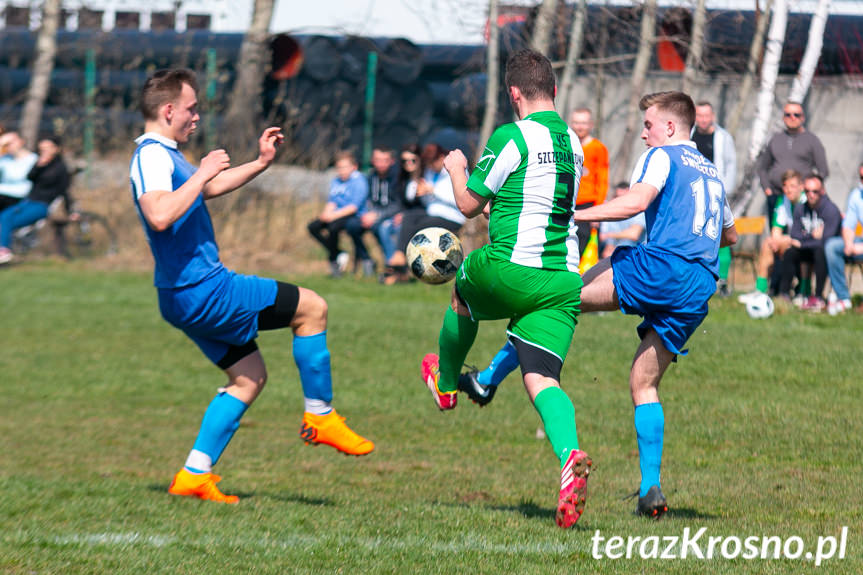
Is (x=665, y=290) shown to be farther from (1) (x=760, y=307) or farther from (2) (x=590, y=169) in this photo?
(1) (x=760, y=307)

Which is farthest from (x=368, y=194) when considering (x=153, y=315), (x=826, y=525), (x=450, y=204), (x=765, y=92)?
(x=826, y=525)

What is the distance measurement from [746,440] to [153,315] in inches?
328

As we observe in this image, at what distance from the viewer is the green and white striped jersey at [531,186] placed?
525 centimetres

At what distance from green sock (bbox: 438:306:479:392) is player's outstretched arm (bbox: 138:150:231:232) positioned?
4.53ft

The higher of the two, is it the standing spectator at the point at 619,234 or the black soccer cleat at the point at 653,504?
the black soccer cleat at the point at 653,504

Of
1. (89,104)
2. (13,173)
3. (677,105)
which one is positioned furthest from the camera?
(89,104)

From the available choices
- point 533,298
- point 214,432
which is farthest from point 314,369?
point 533,298

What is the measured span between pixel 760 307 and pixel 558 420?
7363 mm

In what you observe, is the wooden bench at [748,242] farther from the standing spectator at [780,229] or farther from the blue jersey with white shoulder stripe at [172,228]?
the blue jersey with white shoulder stripe at [172,228]

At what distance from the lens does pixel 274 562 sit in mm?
4539

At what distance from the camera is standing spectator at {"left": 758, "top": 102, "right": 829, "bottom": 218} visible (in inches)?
510

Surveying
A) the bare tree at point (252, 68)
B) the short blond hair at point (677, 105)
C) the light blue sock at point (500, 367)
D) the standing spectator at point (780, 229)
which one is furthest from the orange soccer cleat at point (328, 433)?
the bare tree at point (252, 68)

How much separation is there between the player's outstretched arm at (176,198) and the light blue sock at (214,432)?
45.1 inches

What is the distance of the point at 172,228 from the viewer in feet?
18.7
